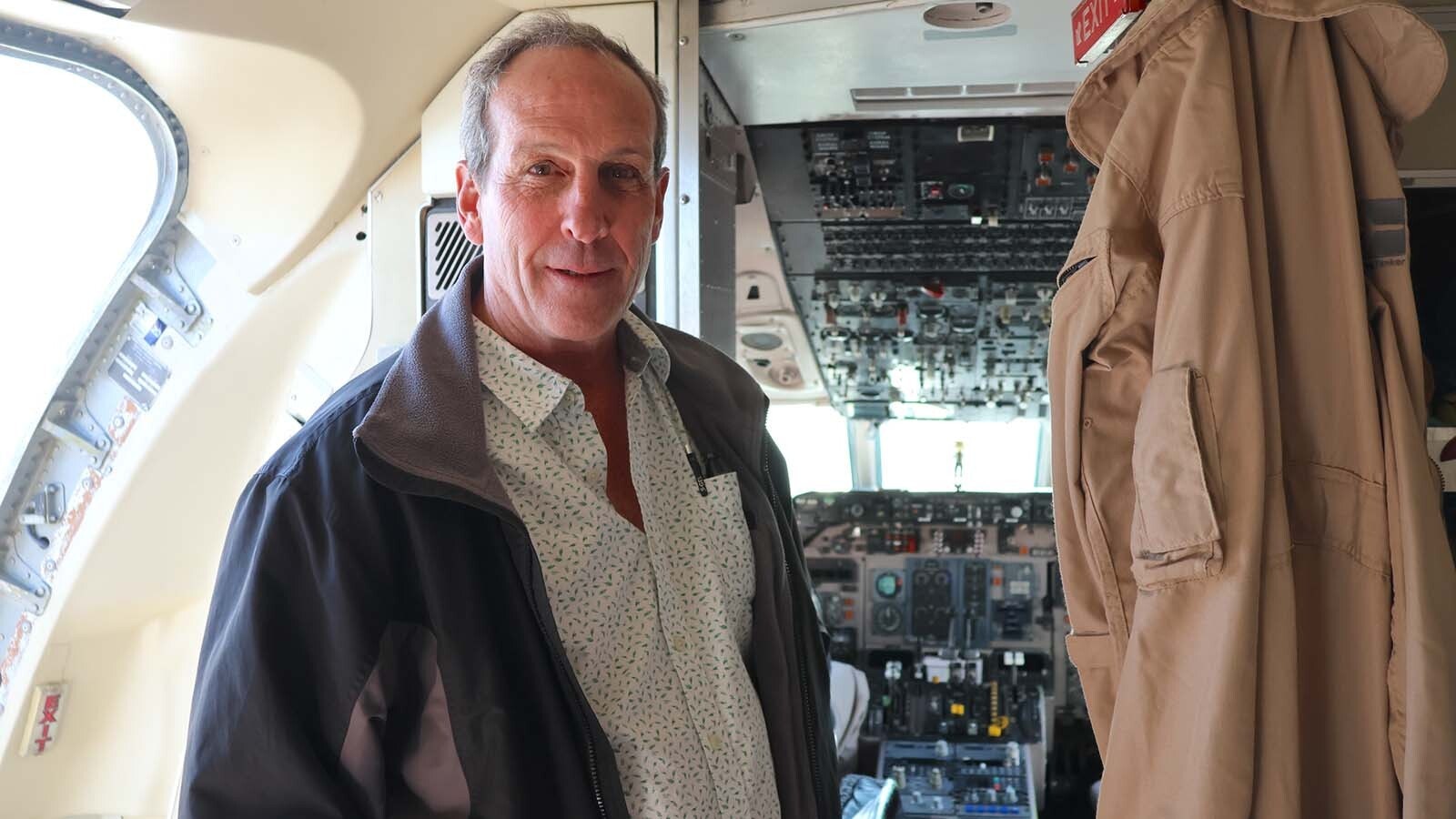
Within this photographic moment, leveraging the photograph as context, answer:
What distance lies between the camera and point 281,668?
121 cm

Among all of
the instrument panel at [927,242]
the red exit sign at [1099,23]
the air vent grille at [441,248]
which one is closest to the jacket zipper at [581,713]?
the red exit sign at [1099,23]

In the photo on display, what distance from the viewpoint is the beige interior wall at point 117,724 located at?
3.06 meters

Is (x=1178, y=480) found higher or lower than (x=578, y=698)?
higher

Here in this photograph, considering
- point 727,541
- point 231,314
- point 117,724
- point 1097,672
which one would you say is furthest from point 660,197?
point 117,724

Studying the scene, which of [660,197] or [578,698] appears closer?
[578,698]

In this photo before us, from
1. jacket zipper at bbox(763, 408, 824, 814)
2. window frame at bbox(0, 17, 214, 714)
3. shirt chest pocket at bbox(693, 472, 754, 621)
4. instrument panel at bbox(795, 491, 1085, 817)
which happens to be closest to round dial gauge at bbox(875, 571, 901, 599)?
instrument panel at bbox(795, 491, 1085, 817)

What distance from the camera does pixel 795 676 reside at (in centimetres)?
167

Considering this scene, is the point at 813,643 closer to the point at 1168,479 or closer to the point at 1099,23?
the point at 1168,479

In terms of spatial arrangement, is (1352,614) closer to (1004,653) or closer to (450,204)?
(450,204)

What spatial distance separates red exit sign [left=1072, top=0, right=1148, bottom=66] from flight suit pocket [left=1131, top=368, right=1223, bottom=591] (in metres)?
0.55

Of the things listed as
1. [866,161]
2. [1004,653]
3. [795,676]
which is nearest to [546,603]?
[795,676]

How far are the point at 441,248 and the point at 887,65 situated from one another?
3.44 feet

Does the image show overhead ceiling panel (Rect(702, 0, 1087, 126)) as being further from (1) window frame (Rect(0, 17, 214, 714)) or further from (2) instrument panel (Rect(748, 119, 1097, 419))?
(1) window frame (Rect(0, 17, 214, 714))

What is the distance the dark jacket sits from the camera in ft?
3.89
